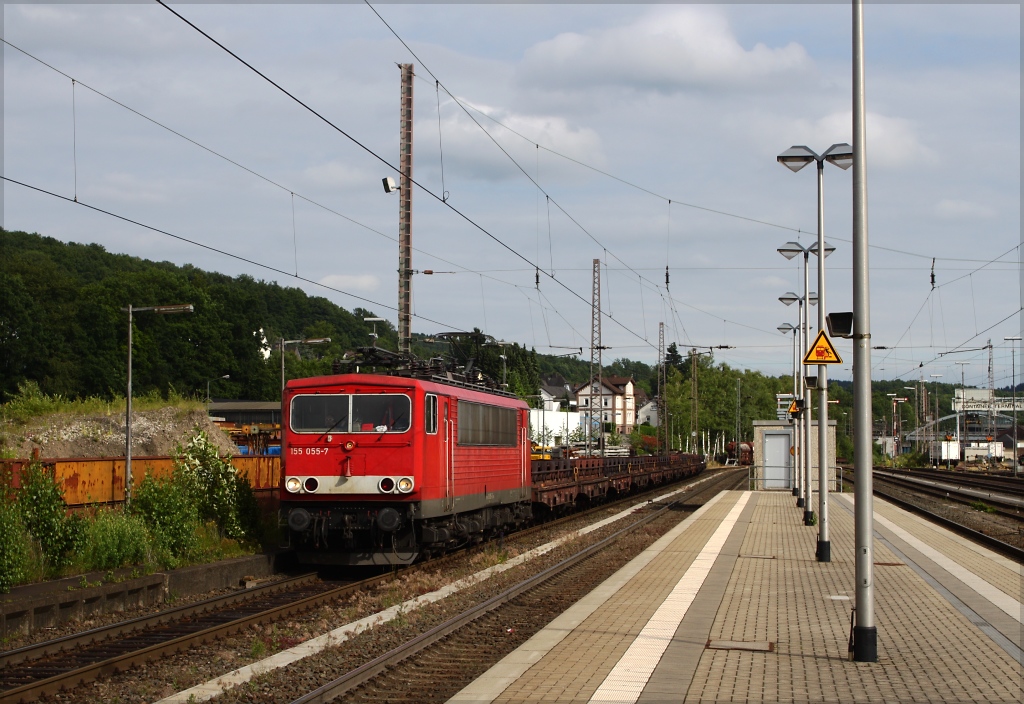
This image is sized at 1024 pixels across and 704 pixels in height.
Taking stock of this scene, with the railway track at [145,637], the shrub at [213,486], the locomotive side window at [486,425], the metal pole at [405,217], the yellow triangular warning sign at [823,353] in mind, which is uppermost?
the metal pole at [405,217]

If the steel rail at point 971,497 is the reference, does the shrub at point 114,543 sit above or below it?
above

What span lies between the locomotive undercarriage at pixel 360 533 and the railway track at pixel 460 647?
221cm

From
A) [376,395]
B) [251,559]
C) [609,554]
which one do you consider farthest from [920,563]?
[251,559]

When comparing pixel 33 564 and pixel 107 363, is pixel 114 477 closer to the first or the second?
pixel 33 564

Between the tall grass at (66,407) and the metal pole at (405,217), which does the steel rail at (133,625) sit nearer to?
the metal pole at (405,217)

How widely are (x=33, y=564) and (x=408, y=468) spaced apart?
5.53m

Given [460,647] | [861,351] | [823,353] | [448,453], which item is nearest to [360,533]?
[448,453]

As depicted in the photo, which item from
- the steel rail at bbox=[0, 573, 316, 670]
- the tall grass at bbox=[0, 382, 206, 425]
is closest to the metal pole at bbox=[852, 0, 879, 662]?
the steel rail at bbox=[0, 573, 316, 670]

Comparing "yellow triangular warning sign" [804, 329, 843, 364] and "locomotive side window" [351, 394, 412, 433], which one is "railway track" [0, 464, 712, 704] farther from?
"yellow triangular warning sign" [804, 329, 843, 364]

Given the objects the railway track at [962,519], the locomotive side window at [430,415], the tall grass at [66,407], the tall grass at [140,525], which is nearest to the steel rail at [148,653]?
the tall grass at [140,525]

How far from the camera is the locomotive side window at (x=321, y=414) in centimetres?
1706

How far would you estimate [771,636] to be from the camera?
35.5 feet

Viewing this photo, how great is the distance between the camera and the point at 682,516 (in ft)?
101

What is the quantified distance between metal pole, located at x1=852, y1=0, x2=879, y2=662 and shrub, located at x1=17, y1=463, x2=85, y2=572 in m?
10.3
